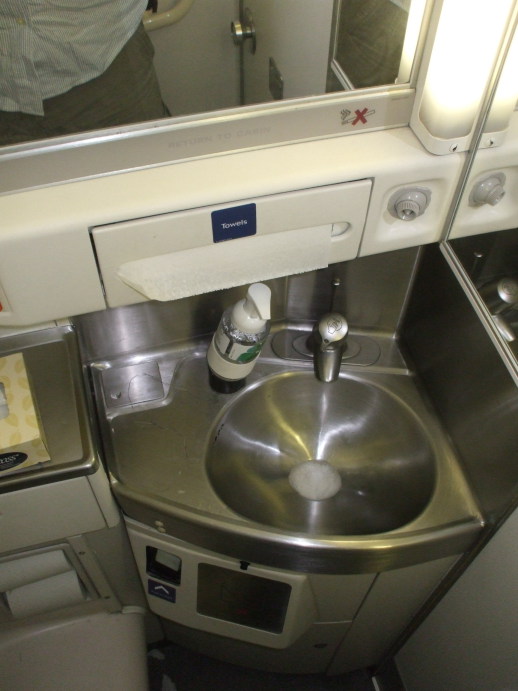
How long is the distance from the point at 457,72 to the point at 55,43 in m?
0.52

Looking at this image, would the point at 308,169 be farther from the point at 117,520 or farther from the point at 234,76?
the point at 117,520

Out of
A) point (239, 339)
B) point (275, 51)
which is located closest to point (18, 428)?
point (239, 339)

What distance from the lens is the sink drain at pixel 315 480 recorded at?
1061 mm

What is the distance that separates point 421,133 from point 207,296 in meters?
0.46

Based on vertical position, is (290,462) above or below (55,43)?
below

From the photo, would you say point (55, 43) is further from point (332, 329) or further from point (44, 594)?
point (44, 594)

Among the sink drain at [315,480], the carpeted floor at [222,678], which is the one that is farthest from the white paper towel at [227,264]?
the carpeted floor at [222,678]

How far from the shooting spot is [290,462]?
1.09 metres

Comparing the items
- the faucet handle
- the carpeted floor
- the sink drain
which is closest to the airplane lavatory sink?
the sink drain

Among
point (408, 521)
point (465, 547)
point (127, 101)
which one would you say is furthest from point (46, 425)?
point (465, 547)

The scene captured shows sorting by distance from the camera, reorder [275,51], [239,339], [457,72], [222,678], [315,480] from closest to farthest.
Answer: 1. [457,72]
2. [275,51]
3. [239,339]
4. [315,480]
5. [222,678]

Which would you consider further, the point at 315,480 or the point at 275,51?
the point at 315,480

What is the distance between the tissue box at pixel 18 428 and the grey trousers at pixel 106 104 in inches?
13.2

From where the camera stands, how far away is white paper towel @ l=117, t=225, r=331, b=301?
79cm
